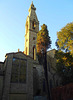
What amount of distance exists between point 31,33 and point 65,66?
14.0 m

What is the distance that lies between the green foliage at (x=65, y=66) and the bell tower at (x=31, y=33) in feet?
28.1

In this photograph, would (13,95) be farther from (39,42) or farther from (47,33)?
(47,33)

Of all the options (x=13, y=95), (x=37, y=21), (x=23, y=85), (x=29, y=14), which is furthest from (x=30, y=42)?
(x=13, y=95)

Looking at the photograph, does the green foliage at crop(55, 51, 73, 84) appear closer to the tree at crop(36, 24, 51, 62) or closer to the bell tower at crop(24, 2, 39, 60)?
the tree at crop(36, 24, 51, 62)

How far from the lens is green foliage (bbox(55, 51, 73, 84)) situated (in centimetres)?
1808

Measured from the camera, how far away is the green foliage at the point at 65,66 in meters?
18.1

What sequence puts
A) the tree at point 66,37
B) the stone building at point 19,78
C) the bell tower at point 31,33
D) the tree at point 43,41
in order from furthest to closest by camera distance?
the bell tower at point 31,33, the tree at point 43,41, the tree at point 66,37, the stone building at point 19,78

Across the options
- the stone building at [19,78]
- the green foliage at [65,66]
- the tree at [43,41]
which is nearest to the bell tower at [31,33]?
the stone building at [19,78]

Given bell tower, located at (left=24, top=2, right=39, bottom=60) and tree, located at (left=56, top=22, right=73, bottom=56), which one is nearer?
tree, located at (left=56, top=22, right=73, bottom=56)

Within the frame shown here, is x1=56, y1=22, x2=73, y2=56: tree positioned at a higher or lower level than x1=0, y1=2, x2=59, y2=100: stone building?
higher

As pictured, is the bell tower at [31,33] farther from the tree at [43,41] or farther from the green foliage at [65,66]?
the green foliage at [65,66]

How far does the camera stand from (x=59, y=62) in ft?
64.3

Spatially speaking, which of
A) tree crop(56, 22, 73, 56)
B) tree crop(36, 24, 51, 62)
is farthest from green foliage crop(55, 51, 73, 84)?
tree crop(36, 24, 51, 62)

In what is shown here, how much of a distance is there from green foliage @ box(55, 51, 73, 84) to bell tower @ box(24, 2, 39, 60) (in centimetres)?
856
